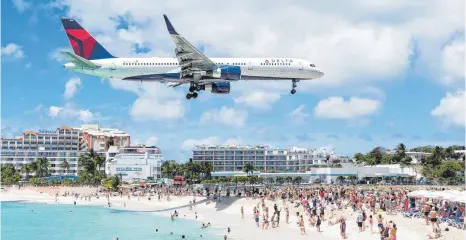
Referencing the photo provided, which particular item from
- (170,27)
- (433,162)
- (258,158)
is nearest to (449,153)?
(433,162)

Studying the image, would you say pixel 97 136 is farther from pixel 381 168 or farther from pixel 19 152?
pixel 381 168

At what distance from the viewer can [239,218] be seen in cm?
4750

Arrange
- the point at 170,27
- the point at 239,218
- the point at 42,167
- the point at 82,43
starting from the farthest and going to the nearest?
the point at 42,167 < the point at 82,43 < the point at 239,218 < the point at 170,27

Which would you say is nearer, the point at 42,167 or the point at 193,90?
the point at 193,90

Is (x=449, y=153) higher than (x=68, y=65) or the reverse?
the reverse

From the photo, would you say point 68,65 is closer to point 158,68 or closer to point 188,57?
point 158,68

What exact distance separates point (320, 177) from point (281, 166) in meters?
41.6

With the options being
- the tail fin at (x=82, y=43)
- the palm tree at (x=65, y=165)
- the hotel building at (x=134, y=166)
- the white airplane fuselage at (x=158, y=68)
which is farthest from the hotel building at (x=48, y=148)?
the white airplane fuselage at (x=158, y=68)

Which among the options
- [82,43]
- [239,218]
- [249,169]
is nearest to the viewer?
[239,218]

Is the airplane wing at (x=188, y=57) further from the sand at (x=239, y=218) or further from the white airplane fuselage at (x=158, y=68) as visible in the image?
the sand at (x=239, y=218)

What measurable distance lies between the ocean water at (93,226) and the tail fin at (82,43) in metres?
15.0

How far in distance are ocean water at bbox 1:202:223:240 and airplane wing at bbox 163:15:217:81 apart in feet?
42.4

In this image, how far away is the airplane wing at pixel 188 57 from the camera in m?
39.9

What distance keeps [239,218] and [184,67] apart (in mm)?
14224
